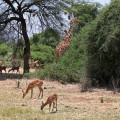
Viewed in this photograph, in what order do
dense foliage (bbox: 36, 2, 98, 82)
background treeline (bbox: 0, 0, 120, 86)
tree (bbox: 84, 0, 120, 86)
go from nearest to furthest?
tree (bbox: 84, 0, 120, 86)
background treeline (bbox: 0, 0, 120, 86)
dense foliage (bbox: 36, 2, 98, 82)

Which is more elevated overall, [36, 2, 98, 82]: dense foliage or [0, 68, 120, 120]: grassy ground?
[36, 2, 98, 82]: dense foliage

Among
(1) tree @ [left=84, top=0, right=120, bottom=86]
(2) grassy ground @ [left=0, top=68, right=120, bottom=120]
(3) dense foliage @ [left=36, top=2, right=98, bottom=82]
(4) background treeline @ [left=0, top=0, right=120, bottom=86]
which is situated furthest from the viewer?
(3) dense foliage @ [left=36, top=2, right=98, bottom=82]

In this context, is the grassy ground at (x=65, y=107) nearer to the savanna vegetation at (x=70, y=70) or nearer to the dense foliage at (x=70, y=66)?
the savanna vegetation at (x=70, y=70)

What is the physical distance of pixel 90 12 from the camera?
3422cm

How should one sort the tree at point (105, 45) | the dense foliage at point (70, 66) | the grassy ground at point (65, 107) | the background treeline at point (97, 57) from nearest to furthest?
the grassy ground at point (65, 107) → the tree at point (105, 45) → the background treeline at point (97, 57) → the dense foliage at point (70, 66)

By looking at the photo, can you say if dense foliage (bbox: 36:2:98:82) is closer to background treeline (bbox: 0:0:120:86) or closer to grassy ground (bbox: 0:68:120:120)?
background treeline (bbox: 0:0:120:86)

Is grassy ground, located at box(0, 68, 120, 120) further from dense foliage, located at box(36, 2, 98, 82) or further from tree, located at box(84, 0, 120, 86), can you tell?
dense foliage, located at box(36, 2, 98, 82)

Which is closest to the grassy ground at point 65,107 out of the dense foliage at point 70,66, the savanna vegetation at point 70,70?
the savanna vegetation at point 70,70

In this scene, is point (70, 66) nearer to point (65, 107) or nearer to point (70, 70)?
point (70, 70)

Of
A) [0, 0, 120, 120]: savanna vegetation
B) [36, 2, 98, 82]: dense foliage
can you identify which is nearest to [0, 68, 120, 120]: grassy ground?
[0, 0, 120, 120]: savanna vegetation

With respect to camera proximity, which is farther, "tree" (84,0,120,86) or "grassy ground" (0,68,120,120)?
"tree" (84,0,120,86)

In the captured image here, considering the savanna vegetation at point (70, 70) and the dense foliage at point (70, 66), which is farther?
the dense foliage at point (70, 66)

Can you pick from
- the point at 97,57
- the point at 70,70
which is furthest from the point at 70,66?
the point at 97,57

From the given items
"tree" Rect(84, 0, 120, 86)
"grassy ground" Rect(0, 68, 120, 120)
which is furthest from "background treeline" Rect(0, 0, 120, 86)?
"grassy ground" Rect(0, 68, 120, 120)
